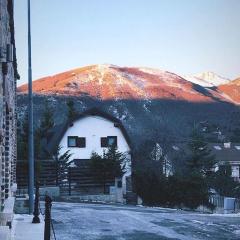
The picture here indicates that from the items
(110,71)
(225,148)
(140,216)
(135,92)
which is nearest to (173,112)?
(135,92)

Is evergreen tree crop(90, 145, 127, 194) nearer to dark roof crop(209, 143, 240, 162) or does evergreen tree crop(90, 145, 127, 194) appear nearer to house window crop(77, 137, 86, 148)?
house window crop(77, 137, 86, 148)

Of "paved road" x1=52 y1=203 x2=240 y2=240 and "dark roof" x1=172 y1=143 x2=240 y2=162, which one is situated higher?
"dark roof" x1=172 y1=143 x2=240 y2=162

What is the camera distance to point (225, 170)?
4025 cm

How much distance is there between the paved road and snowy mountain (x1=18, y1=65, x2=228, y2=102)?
118517 millimetres

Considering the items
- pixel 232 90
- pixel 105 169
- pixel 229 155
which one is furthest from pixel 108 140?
pixel 232 90

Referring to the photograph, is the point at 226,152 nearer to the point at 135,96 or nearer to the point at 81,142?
the point at 81,142

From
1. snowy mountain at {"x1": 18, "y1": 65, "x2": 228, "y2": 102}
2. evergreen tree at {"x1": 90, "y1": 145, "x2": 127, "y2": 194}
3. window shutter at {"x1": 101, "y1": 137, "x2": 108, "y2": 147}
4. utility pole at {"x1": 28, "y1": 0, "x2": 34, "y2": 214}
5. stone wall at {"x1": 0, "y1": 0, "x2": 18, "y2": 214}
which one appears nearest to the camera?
stone wall at {"x1": 0, "y1": 0, "x2": 18, "y2": 214}

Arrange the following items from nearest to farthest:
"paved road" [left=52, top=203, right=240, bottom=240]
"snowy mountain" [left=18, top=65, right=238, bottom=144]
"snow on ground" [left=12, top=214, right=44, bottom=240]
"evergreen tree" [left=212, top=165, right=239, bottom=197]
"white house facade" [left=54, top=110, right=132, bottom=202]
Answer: "snow on ground" [left=12, top=214, right=44, bottom=240]
"paved road" [left=52, top=203, right=240, bottom=240]
"evergreen tree" [left=212, top=165, right=239, bottom=197]
"white house facade" [left=54, top=110, right=132, bottom=202]
"snowy mountain" [left=18, top=65, right=238, bottom=144]

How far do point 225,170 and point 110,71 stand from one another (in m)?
139

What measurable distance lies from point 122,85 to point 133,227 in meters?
151

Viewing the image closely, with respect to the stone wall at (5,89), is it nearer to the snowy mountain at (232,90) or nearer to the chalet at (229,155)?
the chalet at (229,155)

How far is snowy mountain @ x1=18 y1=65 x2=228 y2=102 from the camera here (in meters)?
147

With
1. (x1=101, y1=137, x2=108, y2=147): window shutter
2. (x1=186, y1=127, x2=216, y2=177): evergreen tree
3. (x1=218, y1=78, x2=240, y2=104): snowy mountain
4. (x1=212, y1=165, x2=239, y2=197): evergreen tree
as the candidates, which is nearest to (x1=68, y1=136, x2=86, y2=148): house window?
(x1=101, y1=137, x2=108, y2=147): window shutter

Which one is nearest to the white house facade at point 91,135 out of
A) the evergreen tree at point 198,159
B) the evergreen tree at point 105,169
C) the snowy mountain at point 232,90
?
the evergreen tree at point 198,159
